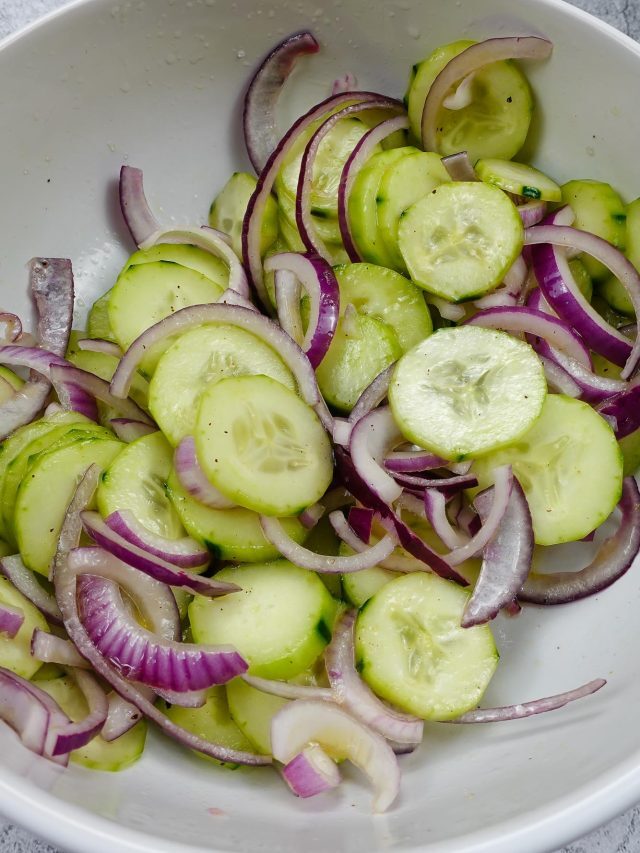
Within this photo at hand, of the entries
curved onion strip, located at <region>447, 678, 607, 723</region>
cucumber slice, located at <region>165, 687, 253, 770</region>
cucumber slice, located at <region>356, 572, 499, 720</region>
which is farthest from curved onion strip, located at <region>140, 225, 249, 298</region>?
curved onion strip, located at <region>447, 678, 607, 723</region>

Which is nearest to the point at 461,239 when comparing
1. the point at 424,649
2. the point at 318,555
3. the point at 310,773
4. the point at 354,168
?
the point at 354,168

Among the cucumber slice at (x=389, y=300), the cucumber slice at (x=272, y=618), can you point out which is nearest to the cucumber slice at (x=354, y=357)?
the cucumber slice at (x=389, y=300)

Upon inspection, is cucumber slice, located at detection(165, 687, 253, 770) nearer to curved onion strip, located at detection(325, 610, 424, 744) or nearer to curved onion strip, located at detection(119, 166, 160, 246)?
curved onion strip, located at detection(325, 610, 424, 744)

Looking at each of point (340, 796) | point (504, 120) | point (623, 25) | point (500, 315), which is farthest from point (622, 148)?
point (340, 796)

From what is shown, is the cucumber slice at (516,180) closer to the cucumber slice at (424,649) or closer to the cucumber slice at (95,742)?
the cucumber slice at (424,649)

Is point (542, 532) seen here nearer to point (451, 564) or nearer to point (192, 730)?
point (451, 564)
